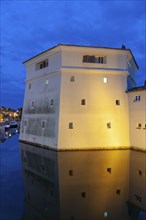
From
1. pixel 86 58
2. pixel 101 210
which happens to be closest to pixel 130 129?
pixel 86 58

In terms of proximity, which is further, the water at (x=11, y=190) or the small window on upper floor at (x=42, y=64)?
the small window on upper floor at (x=42, y=64)

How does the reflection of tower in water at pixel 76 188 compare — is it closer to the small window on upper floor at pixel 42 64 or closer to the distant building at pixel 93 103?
the distant building at pixel 93 103

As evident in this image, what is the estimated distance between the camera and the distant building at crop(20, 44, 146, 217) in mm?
24188

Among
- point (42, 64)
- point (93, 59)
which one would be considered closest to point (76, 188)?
point (93, 59)

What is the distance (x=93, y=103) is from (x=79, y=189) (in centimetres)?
1365

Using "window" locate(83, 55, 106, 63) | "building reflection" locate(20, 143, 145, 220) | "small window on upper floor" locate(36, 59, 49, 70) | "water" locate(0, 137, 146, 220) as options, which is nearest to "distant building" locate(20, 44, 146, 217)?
"window" locate(83, 55, 106, 63)

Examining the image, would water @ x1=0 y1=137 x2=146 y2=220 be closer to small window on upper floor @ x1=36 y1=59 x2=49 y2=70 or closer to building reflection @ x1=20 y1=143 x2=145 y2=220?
building reflection @ x1=20 y1=143 x2=145 y2=220

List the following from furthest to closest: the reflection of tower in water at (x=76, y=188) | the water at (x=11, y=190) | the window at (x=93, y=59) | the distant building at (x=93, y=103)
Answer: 1. the window at (x=93, y=59)
2. the distant building at (x=93, y=103)
3. the reflection of tower in water at (x=76, y=188)
4. the water at (x=11, y=190)

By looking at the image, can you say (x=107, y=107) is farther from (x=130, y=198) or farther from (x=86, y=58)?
(x=130, y=198)

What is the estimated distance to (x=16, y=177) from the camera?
14.4m

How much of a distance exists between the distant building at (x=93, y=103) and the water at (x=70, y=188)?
15.8 ft

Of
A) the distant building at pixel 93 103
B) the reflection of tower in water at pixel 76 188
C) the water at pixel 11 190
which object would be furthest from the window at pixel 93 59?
the water at pixel 11 190

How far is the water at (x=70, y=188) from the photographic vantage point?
917 cm

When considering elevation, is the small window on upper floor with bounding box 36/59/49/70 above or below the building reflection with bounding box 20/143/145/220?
above
